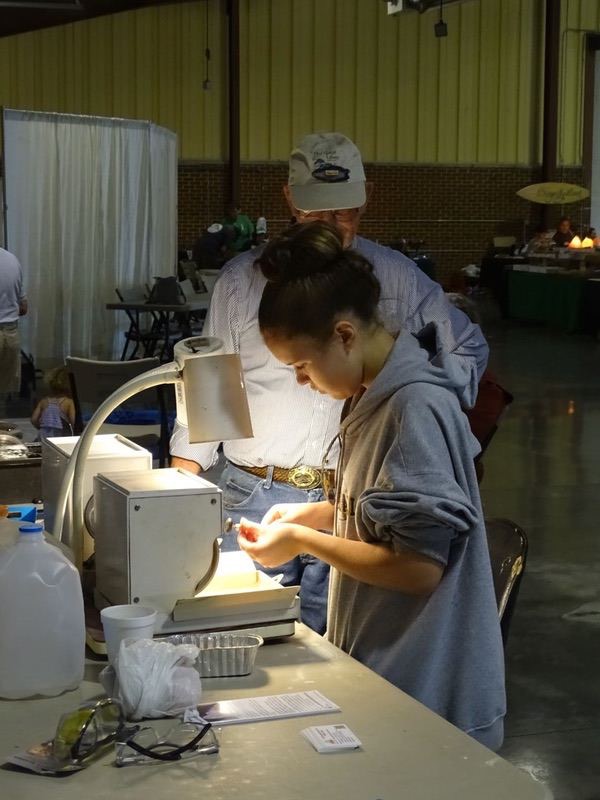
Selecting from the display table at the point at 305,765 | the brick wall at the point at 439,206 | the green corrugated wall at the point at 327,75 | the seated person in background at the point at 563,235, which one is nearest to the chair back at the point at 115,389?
the display table at the point at 305,765

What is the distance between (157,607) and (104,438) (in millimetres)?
605

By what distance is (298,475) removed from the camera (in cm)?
263

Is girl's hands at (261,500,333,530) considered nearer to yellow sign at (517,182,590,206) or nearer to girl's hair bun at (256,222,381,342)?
girl's hair bun at (256,222,381,342)

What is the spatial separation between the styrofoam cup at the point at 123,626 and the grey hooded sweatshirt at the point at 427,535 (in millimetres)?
361

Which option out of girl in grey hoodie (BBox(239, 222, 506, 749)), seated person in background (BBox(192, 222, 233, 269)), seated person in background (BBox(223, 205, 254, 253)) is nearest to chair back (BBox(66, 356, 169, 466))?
girl in grey hoodie (BBox(239, 222, 506, 749))

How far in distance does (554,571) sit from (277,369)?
9.95ft

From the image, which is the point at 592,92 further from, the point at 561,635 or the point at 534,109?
the point at 561,635

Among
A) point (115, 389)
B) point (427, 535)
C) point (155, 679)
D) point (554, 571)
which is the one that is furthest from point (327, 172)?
point (115, 389)

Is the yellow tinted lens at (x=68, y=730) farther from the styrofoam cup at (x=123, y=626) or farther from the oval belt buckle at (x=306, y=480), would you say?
the oval belt buckle at (x=306, y=480)

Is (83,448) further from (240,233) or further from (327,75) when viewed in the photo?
(327,75)

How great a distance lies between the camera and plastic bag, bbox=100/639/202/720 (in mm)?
1609

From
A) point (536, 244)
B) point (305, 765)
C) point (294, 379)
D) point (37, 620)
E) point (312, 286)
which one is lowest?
point (305, 765)

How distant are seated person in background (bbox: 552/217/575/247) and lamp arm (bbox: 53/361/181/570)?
1600 cm

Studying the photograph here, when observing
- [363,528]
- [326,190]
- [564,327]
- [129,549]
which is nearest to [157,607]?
[129,549]
